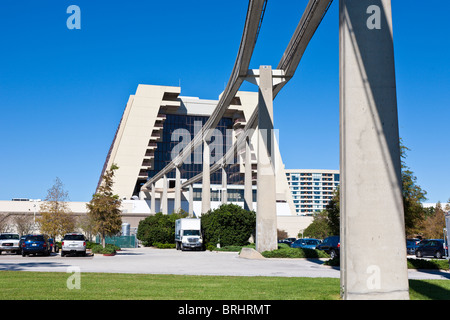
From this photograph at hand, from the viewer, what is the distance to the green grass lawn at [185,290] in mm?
10297

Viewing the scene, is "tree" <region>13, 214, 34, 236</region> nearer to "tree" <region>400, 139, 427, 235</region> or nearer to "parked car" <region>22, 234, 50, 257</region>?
"parked car" <region>22, 234, 50, 257</region>

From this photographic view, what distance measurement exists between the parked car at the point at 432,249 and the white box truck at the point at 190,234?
20.8 meters

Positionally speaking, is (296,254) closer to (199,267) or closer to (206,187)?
(199,267)

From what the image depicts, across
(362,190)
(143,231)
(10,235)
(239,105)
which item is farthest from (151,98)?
(362,190)

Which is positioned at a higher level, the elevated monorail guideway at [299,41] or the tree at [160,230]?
the elevated monorail guideway at [299,41]

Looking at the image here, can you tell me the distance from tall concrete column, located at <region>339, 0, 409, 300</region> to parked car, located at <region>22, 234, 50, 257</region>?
27.8 meters

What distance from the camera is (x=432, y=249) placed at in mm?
37000

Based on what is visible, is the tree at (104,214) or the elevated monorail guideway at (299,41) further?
the tree at (104,214)

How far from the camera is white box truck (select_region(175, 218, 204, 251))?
4716cm

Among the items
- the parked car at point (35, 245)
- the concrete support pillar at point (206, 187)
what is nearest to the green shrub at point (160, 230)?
the concrete support pillar at point (206, 187)


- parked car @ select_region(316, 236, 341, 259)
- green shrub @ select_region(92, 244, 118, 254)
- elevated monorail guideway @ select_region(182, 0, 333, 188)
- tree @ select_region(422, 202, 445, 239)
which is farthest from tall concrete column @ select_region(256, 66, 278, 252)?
tree @ select_region(422, 202, 445, 239)

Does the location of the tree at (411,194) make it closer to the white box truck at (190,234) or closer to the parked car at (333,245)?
the parked car at (333,245)
